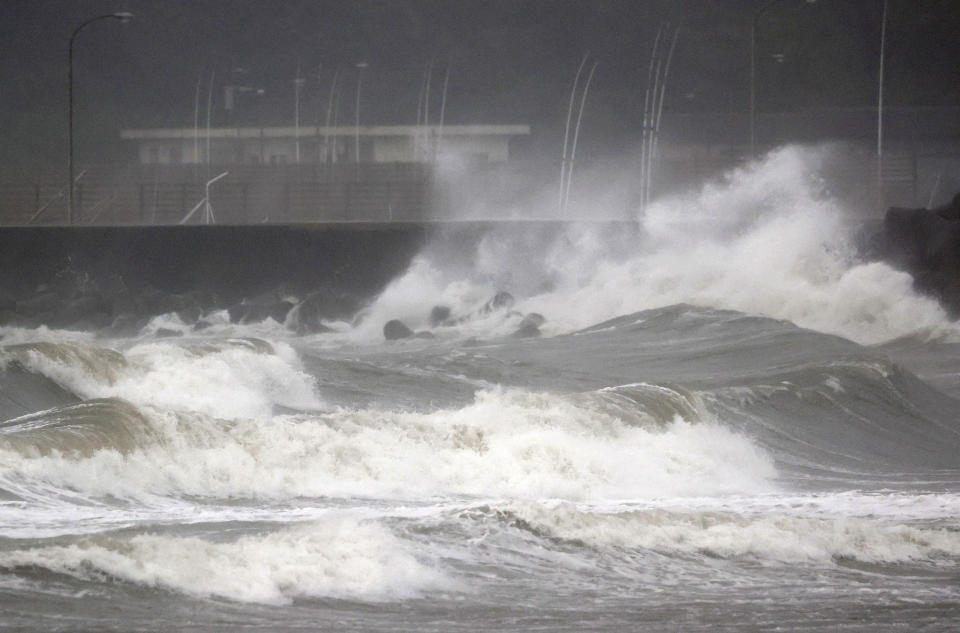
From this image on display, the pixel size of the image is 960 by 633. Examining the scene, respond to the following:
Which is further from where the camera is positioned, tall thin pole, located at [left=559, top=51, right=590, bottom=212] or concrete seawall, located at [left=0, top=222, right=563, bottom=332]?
→ tall thin pole, located at [left=559, top=51, right=590, bottom=212]

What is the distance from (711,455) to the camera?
12578 mm

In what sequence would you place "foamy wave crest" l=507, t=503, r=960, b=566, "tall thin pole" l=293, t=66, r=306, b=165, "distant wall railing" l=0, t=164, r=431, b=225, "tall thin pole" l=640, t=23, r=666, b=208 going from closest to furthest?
"foamy wave crest" l=507, t=503, r=960, b=566
"distant wall railing" l=0, t=164, r=431, b=225
"tall thin pole" l=640, t=23, r=666, b=208
"tall thin pole" l=293, t=66, r=306, b=165

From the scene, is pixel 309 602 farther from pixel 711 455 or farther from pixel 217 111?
pixel 217 111

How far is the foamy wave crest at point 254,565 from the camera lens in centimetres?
701

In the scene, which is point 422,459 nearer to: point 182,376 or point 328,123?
point 182,376

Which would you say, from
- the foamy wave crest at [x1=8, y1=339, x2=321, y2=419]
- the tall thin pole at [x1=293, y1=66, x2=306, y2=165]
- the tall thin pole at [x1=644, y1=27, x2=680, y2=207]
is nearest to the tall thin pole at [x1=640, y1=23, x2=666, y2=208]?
the tall thin pole at [x1=644, y1=27, x2=680, y2=207]

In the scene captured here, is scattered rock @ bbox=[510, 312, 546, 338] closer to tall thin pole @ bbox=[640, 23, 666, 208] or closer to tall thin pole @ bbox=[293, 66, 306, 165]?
tall thin pole @ bbox=[640, 23, 666, 208]

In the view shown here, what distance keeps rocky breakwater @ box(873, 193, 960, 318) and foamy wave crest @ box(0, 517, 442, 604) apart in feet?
66.6

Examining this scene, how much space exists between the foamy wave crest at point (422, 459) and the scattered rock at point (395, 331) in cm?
1378

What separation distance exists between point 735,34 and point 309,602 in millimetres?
42051

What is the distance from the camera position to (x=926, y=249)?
2733 centimetres

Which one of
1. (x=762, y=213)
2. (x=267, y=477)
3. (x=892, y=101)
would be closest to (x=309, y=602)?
(x=267, y=477)

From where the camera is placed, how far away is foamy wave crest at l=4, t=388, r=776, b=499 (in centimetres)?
1016

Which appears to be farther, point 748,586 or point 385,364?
point 385,364
